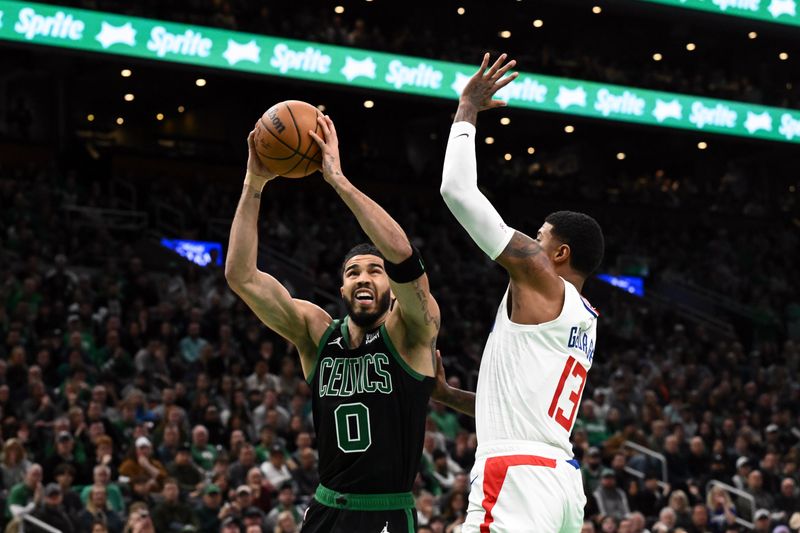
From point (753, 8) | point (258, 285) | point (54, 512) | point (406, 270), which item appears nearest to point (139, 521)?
point (54, 512)

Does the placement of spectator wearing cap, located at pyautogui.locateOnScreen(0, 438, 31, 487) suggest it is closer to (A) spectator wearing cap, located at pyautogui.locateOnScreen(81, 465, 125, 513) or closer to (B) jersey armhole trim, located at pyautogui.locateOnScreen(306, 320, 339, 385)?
(A) spectator wearing cap, located at pyautogui.locateOnScreen(81, 465, 125, 513)

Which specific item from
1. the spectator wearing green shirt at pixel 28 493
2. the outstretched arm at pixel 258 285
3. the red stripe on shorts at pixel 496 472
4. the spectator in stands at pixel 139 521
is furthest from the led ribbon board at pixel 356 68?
the red stripe on shorts at pixel 496 472

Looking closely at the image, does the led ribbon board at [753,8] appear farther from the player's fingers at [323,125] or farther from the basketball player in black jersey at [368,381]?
the basketball player in black jersey at [368,381]

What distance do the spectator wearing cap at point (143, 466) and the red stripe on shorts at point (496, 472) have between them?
8.66 m

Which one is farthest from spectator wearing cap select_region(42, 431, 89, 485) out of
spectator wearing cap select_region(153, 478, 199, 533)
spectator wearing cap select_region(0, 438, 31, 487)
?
spectator wearing cap select_region(153, 478, 199, 533)

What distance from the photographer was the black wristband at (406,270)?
17.8 feet

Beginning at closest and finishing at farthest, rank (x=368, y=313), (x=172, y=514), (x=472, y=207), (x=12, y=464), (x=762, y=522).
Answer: (x=472, y=207) → (x=368, y=313) → (x=172, y=514) → (x=12, y=464) → (x=762, y=522)

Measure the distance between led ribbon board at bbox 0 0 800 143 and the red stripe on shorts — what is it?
625 inches

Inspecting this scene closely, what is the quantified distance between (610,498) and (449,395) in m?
10.5

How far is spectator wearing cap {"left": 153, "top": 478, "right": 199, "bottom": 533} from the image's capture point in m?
12.7

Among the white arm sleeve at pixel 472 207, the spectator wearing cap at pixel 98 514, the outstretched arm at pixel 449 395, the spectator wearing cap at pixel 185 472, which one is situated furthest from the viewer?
the spectator wearing cap at pixel 185 472

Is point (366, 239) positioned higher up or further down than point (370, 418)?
Answer: higher up

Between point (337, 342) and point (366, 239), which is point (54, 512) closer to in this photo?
point (337, 342)

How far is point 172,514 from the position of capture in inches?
505
